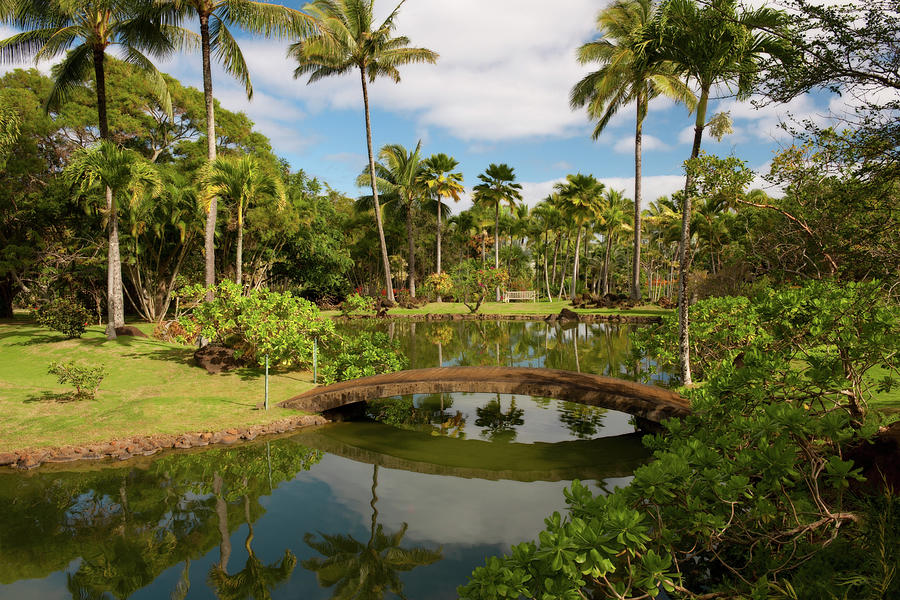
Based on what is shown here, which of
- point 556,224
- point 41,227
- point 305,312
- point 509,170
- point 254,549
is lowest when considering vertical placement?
point 254,549

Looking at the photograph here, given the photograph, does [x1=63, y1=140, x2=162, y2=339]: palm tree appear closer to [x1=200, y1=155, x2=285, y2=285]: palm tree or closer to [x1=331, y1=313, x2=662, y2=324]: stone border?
[x1=200, y1=155, x2=285, y2=285]: palm tree

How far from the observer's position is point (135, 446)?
9.18 metres

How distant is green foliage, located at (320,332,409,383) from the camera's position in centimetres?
1327

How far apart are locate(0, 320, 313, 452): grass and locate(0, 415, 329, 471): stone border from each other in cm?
28

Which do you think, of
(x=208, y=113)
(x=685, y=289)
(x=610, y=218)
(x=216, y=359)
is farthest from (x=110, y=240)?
(x=610, y=218)

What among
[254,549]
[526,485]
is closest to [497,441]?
[526,485]

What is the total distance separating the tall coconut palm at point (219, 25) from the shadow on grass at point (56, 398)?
4.75 m

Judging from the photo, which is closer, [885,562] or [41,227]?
[885,562]

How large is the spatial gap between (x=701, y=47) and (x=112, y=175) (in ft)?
52.7

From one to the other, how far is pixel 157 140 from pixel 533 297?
35301mm

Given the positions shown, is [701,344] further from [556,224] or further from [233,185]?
[556,224]

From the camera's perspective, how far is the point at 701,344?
11.7 m

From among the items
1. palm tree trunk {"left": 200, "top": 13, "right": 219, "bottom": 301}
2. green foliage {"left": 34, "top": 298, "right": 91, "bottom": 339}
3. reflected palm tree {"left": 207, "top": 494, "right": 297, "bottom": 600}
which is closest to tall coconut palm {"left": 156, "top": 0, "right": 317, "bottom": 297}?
palm tree trunk {"left": 200, "top": 13, "right": 219, "bottom": 301}

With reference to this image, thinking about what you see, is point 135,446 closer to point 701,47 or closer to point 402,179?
point 701,47
